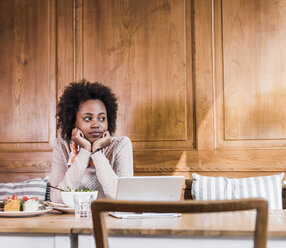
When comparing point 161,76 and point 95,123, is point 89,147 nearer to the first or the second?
point 95,123

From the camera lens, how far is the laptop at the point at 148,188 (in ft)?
4.95

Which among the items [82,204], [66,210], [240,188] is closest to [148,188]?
[82,204]

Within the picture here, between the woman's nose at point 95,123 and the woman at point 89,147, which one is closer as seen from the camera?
the woman at point 89,147

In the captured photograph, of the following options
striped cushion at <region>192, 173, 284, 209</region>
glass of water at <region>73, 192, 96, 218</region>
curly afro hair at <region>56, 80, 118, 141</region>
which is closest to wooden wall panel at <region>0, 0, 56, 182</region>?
curly afro hair at <region>56, 80, 118, 141</region>

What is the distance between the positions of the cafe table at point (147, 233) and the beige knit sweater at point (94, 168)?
0.77 m

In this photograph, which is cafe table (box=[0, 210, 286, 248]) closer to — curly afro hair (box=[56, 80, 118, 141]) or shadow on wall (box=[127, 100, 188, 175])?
curly afro hair (box=[56, 80, 118, 141])

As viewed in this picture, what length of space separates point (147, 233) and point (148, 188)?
0.29 meters

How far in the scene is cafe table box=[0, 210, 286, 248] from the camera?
124 cm

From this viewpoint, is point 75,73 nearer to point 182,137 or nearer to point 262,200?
point 182,137

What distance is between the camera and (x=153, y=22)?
3.23m

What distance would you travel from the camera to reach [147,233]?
1.26 m

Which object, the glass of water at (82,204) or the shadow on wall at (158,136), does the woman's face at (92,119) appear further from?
the glass of water at (82,204)

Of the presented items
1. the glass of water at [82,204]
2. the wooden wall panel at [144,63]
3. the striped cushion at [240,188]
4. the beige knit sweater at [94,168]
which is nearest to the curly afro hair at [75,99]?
the beige knit sweater at [94,168]

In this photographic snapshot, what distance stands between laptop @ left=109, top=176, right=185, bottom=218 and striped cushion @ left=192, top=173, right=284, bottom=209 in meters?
1.20
